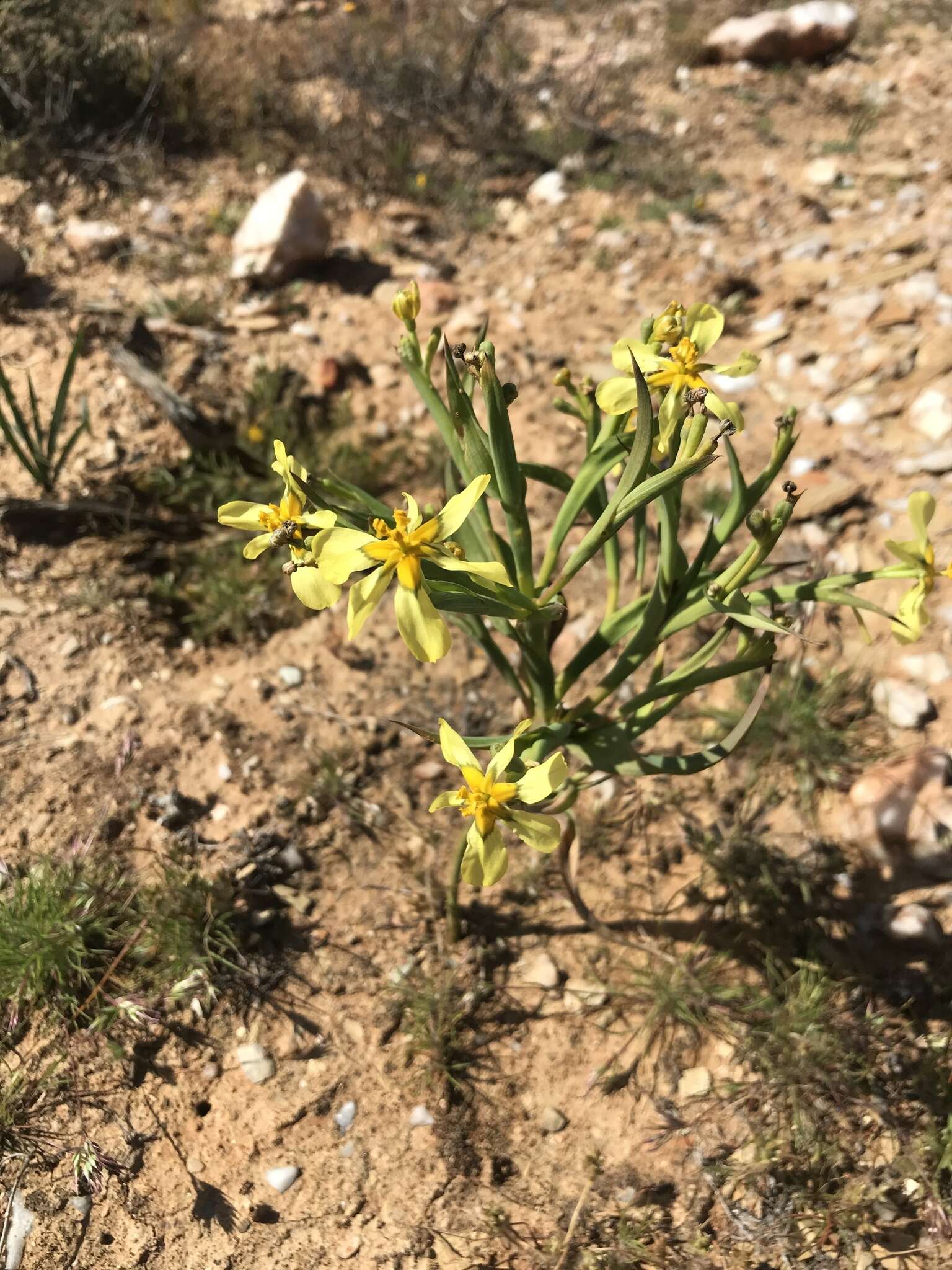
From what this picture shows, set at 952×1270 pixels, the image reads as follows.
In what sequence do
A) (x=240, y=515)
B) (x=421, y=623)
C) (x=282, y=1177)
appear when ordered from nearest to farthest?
(x=421, y=623) → (x=240, y=515) → (x=282, y=1177)

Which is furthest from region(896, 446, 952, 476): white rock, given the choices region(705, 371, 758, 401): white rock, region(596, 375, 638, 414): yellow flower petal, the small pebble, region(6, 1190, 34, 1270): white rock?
region(6, 1190, 34, 1270): white rock

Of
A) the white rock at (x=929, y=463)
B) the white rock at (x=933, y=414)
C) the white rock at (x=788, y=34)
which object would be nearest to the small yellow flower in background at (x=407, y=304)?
the white rock at (x=929, y=463)

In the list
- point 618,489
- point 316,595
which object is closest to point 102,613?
point 316,595

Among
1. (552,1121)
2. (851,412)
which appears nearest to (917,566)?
(552,1121)

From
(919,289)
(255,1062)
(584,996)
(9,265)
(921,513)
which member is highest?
(9,265)

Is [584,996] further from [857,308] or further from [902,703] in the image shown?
[857,308]

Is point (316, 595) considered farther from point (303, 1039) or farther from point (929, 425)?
point (929, 425)

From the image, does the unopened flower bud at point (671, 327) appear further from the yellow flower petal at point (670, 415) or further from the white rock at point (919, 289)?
the white rock at point (919, 289)
